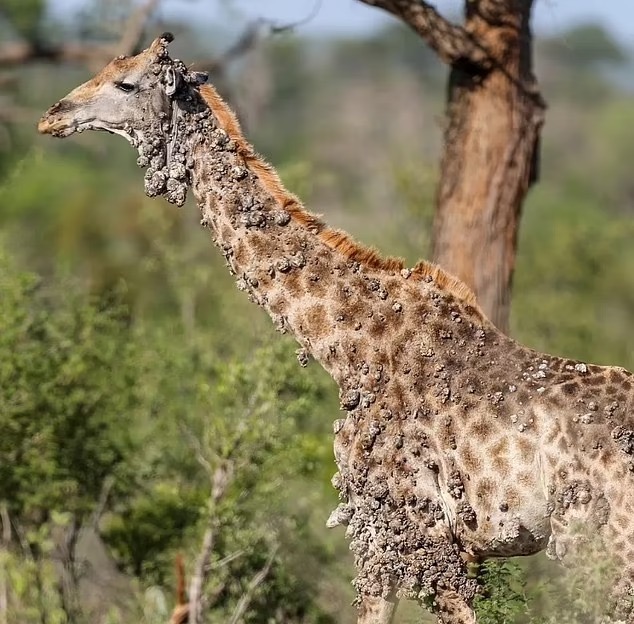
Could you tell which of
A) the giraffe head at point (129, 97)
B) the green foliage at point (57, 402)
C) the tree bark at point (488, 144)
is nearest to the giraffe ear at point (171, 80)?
the giraffe head at point (129, 97)

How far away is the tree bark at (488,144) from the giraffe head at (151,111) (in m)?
2.52

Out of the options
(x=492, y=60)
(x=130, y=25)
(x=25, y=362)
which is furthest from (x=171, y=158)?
(x=130, y=25)

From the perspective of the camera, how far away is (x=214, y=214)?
6.82m

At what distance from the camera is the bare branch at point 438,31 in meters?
8.78

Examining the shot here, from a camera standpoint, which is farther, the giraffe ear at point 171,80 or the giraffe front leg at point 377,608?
the giraffe ear at point 171,80

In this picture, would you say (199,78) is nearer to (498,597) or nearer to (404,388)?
(404,388)

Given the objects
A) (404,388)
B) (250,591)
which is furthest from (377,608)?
(250,591)

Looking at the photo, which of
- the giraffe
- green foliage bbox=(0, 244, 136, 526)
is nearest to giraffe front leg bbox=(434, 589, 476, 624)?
the giraffe

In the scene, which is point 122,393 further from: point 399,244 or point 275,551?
point 399,244

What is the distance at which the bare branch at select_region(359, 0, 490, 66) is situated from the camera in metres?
8.78

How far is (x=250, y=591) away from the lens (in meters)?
8.91

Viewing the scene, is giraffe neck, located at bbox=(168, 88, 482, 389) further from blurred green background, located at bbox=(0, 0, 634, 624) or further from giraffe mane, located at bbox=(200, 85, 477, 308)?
blurred green background, located at bbox=(0, 0, 634, 624)

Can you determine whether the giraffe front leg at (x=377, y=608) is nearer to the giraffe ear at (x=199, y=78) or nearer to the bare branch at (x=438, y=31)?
the giraffe ear at (x=199, y=78)

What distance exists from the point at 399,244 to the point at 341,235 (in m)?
9.34
